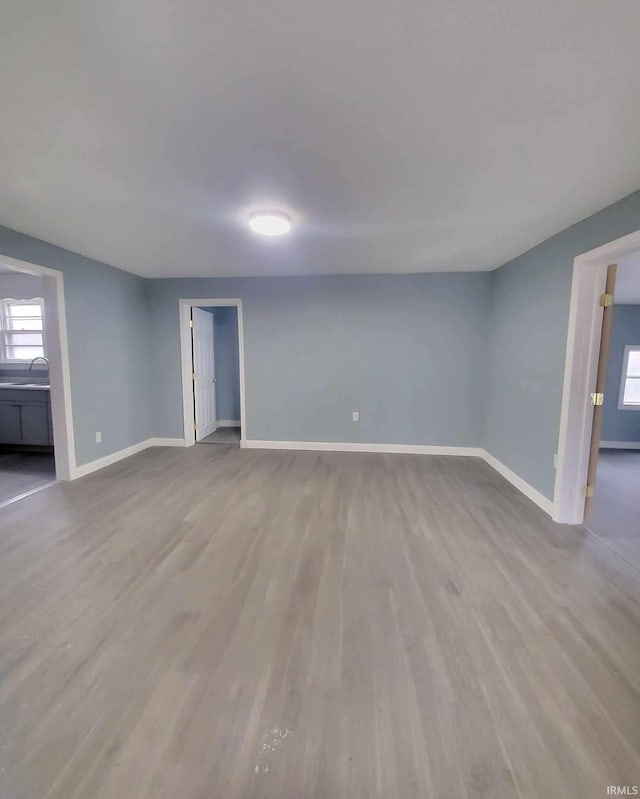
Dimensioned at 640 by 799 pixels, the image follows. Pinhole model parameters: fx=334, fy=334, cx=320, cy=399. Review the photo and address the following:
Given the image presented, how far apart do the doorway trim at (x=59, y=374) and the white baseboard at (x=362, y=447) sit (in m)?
2.04

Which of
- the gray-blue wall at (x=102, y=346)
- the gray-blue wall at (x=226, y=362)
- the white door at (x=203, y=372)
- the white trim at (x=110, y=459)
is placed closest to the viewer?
the gray-blue wall at (x=102, y=346)

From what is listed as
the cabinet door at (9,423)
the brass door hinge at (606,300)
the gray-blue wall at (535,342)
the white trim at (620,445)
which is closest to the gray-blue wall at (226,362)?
the cabinet door at (9,423)

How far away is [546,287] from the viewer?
3.04 meters

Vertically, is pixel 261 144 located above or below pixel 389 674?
above

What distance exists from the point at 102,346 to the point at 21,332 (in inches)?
86.6

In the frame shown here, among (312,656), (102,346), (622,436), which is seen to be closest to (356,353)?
(102,346)

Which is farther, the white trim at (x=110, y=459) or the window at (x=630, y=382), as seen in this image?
the window at (x=630, y=382)

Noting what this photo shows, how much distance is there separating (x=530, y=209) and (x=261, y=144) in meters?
1.94

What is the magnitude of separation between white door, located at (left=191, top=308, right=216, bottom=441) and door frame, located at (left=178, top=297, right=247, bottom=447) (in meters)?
0.09

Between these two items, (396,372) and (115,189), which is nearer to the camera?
(115,189)

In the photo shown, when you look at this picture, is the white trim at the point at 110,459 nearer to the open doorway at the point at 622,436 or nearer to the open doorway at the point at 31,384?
the open doorway at the point at 31,384

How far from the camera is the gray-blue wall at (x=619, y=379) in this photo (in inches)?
202

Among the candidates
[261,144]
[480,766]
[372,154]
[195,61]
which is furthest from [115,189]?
[480,766]

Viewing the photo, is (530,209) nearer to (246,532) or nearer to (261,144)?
A: (261,144)
